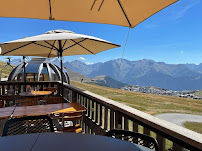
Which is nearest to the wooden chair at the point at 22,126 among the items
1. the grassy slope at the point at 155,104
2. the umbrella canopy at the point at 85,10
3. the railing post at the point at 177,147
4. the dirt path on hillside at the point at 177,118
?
the railing post at the point at 177,147

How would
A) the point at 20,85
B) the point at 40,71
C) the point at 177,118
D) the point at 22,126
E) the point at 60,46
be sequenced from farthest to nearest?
the point at 40,71 → the point at 177,118 → the point at 20,85 → the point at 60,46 → the point at 22,126

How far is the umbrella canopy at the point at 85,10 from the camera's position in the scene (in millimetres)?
2385

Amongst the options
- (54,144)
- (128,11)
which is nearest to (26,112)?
(54,144)

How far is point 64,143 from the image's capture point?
1521 millimetres

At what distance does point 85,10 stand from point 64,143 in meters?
1.99

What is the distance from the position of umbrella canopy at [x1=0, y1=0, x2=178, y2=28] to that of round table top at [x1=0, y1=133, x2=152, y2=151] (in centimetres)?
161

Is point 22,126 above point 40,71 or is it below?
below

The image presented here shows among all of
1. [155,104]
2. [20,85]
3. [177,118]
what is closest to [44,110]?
[20,85]

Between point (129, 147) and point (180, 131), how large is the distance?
0.46m

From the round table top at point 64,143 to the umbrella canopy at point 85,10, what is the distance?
5.27 ft

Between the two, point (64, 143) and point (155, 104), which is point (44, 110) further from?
point (155, 104)

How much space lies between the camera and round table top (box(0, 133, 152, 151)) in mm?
1424

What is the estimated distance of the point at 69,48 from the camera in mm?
5605

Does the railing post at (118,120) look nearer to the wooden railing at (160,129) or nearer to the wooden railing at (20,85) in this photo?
the wooden railing at (160,129)
